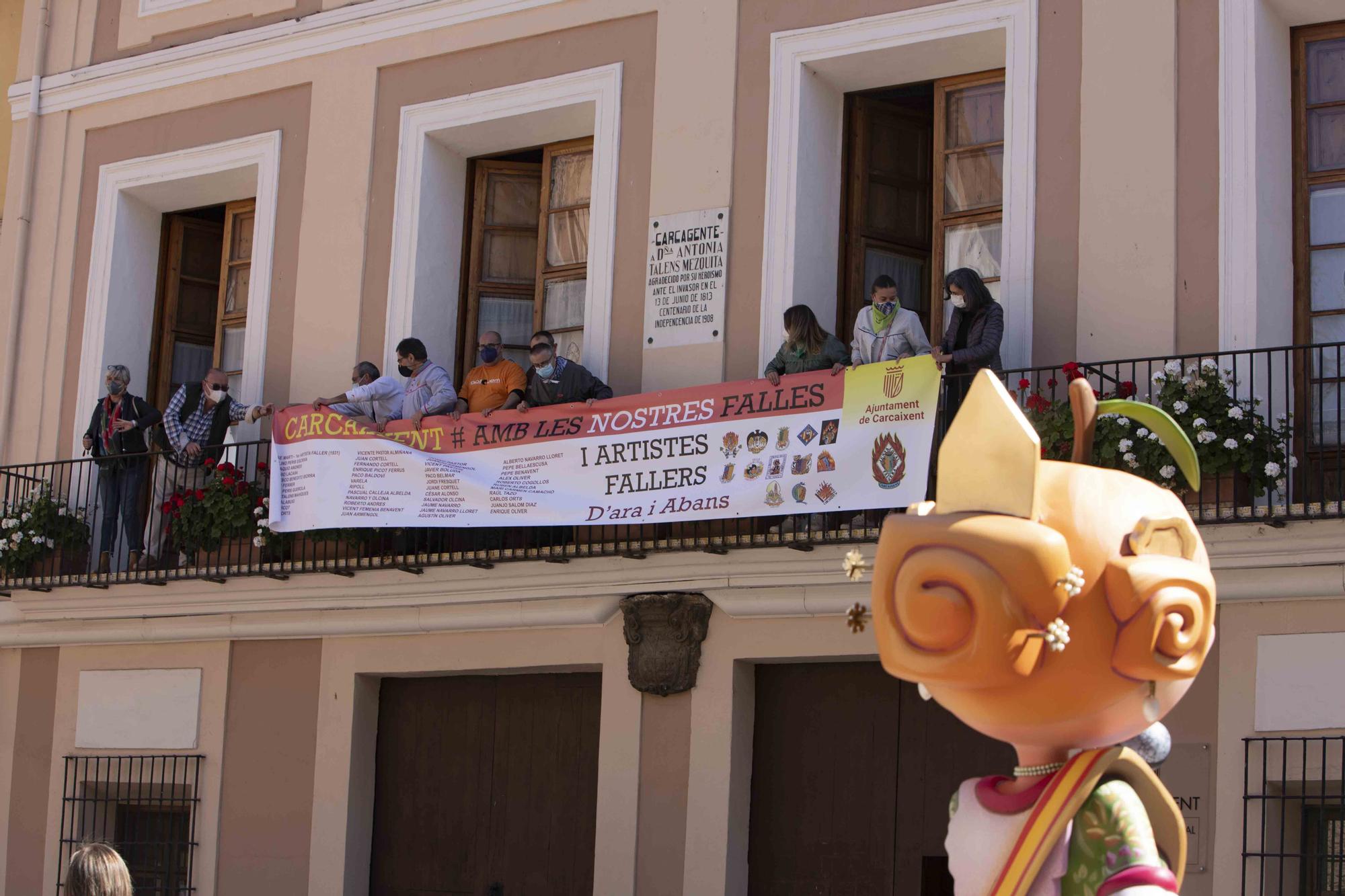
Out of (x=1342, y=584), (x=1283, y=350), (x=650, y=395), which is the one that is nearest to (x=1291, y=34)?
(x=1283, y=350)

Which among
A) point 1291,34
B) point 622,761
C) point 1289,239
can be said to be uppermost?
point 1291,34

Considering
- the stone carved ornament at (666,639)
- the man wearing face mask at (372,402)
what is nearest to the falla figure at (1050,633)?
the stone carved ornament at (666,639)

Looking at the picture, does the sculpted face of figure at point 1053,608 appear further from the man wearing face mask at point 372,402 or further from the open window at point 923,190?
the man wearing face mask at point 372,402

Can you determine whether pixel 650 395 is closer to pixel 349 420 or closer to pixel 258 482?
pixel 349 420

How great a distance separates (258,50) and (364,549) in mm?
4323

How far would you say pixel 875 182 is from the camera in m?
13.3

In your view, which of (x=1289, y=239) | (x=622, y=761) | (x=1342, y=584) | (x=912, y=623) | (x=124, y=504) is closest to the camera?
(x=912, y=623)

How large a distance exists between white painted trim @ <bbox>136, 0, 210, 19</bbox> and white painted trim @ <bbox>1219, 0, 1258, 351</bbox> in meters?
8.19

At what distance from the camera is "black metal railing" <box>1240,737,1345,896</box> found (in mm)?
10188

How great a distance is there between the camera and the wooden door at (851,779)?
1173 centimetres

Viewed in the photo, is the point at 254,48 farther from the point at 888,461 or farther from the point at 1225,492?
the point at 1225,492

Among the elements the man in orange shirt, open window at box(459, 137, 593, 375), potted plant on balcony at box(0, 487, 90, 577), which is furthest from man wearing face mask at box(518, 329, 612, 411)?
potted plant on balcony at box(0, 487, 90, 577)

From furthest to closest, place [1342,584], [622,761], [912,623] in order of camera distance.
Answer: [622,761]
[1342,584]
[912,623]

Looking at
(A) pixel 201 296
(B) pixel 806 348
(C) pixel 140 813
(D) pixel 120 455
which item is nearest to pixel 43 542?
(D) pixel 120 455
